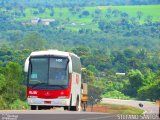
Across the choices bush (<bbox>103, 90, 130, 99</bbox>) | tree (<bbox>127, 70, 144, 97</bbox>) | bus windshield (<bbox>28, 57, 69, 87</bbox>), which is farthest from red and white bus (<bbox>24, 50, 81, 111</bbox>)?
tree (<bbox>127, 70, 144, 97</bbox>)

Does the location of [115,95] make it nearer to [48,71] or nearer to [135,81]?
[135,81]

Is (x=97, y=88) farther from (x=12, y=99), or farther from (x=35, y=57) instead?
(x=35, y=57)

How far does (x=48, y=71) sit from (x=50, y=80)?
0.54 metres

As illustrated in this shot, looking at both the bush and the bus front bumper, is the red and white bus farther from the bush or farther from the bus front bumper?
the bush

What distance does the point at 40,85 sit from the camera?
4769 cm

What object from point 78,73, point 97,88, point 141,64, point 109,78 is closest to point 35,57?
point 78,73

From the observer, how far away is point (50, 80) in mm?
47906

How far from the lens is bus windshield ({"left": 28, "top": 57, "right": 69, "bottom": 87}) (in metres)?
47.8

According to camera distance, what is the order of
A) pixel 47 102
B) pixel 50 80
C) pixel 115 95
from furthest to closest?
pixel 115 95 → pixel 50 80 → pixel 47 102

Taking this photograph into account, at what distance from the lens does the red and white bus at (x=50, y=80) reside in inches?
1859

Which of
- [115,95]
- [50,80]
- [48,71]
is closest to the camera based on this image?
[50,80]

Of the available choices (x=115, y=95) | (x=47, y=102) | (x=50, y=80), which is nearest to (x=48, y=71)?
(x=50, y=80)

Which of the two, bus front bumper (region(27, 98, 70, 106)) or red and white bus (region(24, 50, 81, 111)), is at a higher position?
red and white bus (region(24, 50, 81, 111))

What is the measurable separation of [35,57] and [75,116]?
669 inches
